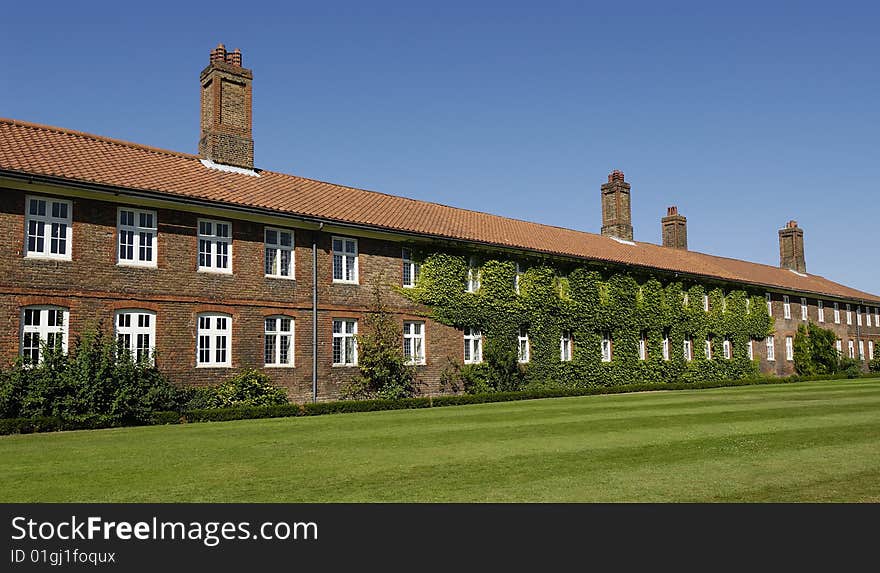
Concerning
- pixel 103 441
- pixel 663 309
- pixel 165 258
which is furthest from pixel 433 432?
pixel 663 309

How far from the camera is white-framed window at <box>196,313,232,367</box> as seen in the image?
810 inches

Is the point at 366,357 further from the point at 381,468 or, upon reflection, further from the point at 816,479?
the point at 816,479

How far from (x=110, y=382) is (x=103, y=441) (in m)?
4.65

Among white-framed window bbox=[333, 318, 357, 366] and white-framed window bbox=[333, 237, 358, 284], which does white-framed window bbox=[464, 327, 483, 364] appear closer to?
white-framed window bbox=[333, 318, 357, 366]

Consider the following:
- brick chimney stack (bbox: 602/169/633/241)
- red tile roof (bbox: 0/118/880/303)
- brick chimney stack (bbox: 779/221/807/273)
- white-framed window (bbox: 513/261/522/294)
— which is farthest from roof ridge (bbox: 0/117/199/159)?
brick chimney stack (bbox: 779/221/807/273)

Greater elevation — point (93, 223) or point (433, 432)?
point (93, 223)

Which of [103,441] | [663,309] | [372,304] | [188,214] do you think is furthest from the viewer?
[663,309]

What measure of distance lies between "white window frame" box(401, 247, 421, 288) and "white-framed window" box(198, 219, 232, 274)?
6504mm

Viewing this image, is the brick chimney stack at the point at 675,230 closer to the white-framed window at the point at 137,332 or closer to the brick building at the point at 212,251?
the brick building at the point at 212,251

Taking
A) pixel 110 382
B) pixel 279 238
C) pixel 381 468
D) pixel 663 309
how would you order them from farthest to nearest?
pixel 663 309 < pixel 279 238 < pixel 110 382 < pixel 381 468

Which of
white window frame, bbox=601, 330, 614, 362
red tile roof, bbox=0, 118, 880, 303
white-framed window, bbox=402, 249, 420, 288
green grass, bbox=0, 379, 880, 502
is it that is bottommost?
green grass, bbox=0, 379, 880, 502

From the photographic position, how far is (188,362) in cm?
2009

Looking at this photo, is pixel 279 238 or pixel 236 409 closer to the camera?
pixel 236 409

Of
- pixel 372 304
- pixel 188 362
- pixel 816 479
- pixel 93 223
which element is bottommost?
pixel 816 479
